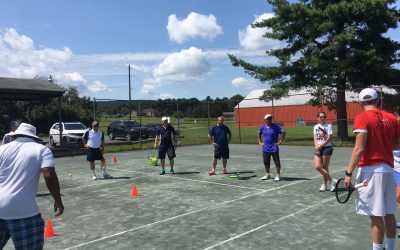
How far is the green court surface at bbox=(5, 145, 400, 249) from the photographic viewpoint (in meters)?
6.37

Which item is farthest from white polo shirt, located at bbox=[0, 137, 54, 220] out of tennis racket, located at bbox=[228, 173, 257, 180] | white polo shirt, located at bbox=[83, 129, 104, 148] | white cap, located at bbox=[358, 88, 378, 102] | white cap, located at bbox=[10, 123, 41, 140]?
white polo shirt, located at bbox=[83, 129, 104, 148]

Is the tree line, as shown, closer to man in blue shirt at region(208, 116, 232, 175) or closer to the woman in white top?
man in blue shirt at region(208, 116, 232, 175)

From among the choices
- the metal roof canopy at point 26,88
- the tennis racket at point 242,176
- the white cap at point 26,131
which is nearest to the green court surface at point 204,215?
the tennis racket at point 242,176

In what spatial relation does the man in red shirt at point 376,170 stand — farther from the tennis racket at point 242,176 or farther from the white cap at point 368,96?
the tennis racket at point 242,176

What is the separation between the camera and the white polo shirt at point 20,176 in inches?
160

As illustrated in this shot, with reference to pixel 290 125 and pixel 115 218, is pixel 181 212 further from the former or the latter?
pixel 290 125

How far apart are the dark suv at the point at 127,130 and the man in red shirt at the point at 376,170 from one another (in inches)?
1069

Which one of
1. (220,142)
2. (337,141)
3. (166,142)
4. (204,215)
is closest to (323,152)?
(204,215)

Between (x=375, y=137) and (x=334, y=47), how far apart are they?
74.4ft

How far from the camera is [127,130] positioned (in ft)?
107

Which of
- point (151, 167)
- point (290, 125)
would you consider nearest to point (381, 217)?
point (151, 167)

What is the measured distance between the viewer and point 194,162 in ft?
56.5

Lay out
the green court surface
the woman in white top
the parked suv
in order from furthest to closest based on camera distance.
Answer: the parked suv, the woman in white top, the green court surface

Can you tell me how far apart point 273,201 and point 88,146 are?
22.2 feet
